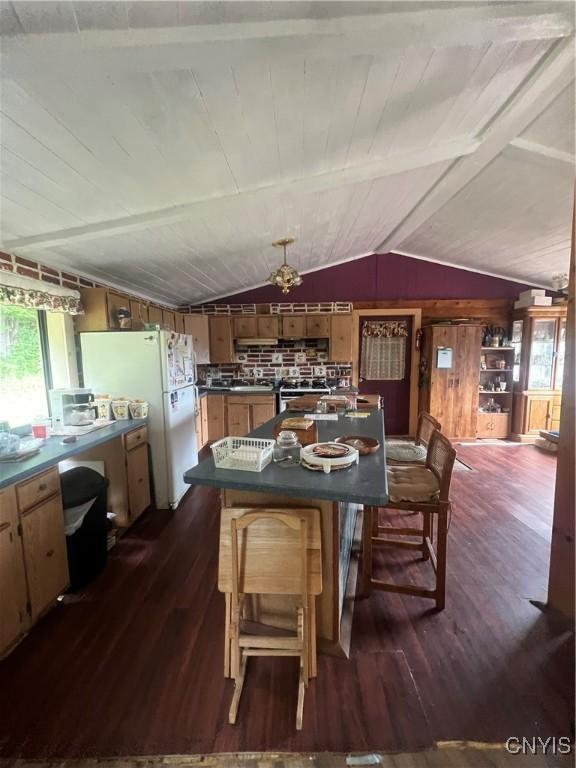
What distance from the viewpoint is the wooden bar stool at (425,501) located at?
1750 mm

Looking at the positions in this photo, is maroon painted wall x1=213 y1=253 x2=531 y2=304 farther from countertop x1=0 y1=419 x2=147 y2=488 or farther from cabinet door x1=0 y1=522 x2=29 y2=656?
cabinet door x1=0 y1=522 x2=29 y2=656

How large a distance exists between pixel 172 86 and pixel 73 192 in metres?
0.88

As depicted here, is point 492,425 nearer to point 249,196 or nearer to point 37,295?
point 249,196

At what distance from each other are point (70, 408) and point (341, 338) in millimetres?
3767

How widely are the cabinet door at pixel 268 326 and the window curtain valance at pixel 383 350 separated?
1.45m

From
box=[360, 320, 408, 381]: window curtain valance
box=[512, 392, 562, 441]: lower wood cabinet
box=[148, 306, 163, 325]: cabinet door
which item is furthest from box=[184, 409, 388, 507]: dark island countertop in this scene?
box=[512, 392, 562, 441]: lower wood cabinet

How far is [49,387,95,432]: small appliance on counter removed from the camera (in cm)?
246

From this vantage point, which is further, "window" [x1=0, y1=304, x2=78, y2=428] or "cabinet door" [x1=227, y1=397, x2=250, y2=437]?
"cabinet door" [x1=227, y1=397, x2=250, y2=437]

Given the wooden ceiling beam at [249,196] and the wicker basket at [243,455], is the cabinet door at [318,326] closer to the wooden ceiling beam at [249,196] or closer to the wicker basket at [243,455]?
the wooden ceiling beam at [249,196]

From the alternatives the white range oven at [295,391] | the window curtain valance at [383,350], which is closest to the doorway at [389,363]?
the window curtain valance at [383,350]

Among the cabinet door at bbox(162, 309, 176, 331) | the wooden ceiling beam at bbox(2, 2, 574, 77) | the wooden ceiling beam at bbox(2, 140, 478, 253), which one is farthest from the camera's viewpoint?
the cabinet door at bbox(162, 309, 176, 331)

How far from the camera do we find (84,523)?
6.58 feet

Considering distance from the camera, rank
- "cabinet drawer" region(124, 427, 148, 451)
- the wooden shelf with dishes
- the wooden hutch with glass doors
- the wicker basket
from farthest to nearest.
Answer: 1. the wooden shelf with dishes
2. the wooden hutch with glass doors
3. "cabinet drawer" region(124, 427, 148, 451)
4. the wicker basket

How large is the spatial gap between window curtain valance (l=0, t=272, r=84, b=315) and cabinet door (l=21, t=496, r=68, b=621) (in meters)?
1.37
